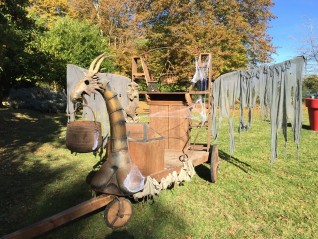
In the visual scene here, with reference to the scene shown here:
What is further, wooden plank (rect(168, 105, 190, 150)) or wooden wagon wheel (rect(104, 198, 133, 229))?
wooden plank (rect(168, 105, 190, 150))

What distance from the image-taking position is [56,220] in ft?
11.4

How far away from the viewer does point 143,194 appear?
4.42 metres

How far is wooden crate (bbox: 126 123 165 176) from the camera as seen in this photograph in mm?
4656

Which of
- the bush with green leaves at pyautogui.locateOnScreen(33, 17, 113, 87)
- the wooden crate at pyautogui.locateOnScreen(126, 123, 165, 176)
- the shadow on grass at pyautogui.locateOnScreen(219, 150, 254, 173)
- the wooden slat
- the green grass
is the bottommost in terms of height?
the green grass

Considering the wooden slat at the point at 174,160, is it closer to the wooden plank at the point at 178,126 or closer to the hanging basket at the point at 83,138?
the wooden plank at the point at 178,126

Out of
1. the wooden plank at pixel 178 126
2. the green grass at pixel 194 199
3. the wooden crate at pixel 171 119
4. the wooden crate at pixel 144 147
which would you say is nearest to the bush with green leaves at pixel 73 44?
the green grass at pixel 194 199

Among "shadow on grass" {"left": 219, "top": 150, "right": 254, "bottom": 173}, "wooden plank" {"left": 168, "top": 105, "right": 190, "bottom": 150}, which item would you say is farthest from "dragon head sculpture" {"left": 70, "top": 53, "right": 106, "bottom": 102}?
"shadow on grass" {"left": 219, "top": 150, "right": 254, "bottom": 173}

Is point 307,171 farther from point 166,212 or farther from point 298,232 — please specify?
point 166,212

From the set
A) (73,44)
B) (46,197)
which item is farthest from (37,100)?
(46,197)

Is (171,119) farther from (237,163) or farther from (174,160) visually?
(237,163)

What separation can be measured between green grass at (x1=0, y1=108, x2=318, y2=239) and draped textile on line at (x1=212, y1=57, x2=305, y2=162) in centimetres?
63

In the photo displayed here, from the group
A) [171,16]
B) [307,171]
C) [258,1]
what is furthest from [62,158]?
[258,1]

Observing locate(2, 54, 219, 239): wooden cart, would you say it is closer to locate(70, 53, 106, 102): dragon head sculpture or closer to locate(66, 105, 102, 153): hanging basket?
locate(66, 105, 102, 153): hanging basket

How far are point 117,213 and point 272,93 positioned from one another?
3557mm
